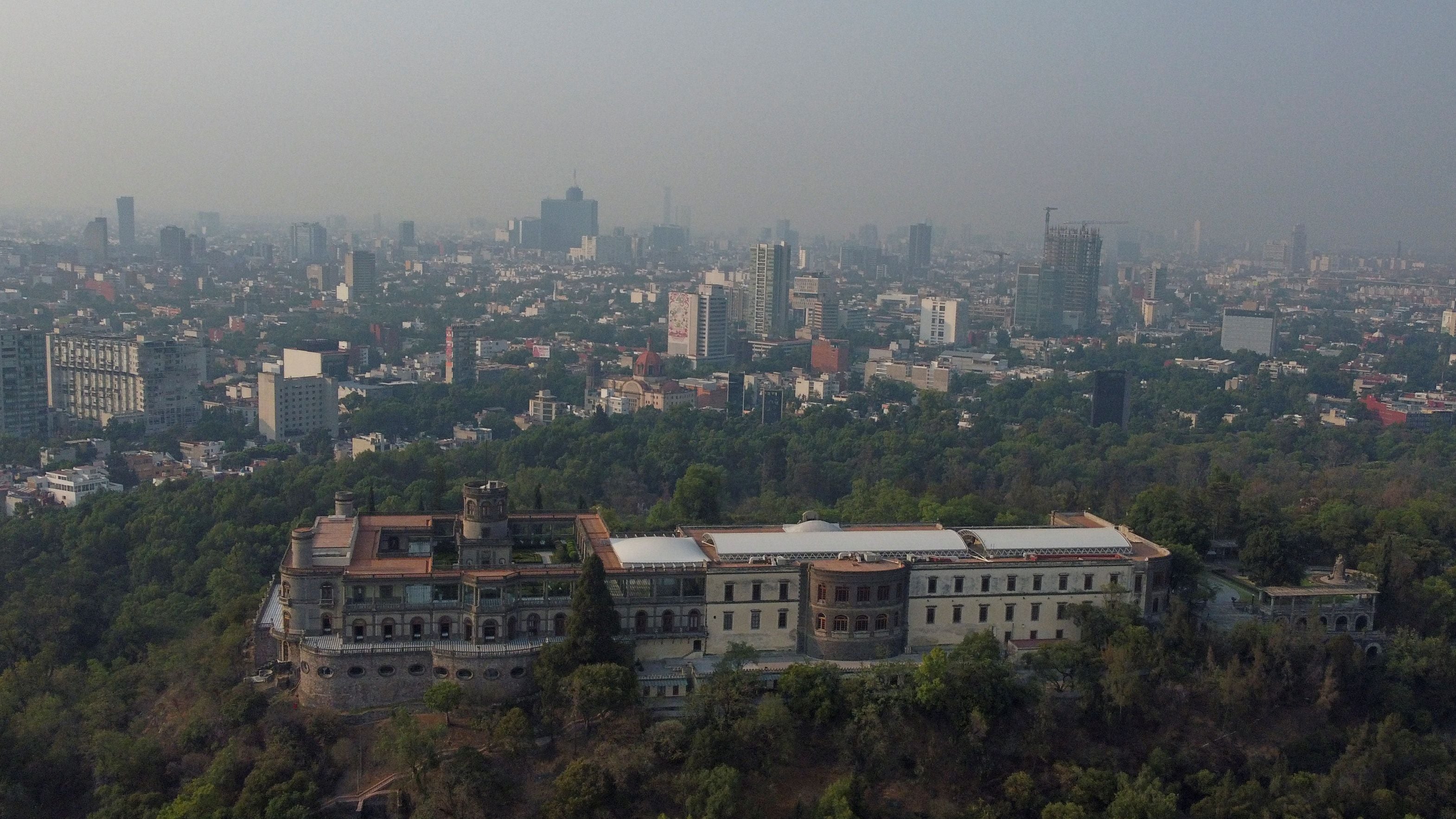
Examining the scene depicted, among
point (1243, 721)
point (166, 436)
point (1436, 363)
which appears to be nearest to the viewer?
point (1243, 721)

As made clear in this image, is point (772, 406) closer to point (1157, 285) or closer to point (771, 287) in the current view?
point (771, 287)

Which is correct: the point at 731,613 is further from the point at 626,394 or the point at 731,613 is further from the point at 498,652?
the point at 626,394

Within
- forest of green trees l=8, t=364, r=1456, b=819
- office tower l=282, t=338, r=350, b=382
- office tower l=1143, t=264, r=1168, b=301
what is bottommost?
forest of green trees l=8, t=364, r=1456, b=819

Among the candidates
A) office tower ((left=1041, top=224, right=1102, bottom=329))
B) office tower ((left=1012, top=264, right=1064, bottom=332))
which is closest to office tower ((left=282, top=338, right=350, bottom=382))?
office tower ((left=1012, top=264, right=1064, bottom=332))

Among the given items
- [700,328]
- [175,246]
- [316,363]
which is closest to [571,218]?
[175,246]

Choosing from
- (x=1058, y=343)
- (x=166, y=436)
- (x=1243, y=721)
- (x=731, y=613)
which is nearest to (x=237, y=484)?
(x=166, y=436)

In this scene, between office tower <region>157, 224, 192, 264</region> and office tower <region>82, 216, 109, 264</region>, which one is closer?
office tower <region>82, 216, 109, 264</region>

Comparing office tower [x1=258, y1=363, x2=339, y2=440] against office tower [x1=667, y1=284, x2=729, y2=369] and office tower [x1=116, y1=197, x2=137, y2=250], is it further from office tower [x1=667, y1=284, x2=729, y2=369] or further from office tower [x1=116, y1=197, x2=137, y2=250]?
office tower [x1=116, y1=197, x2=137, y2=250]
